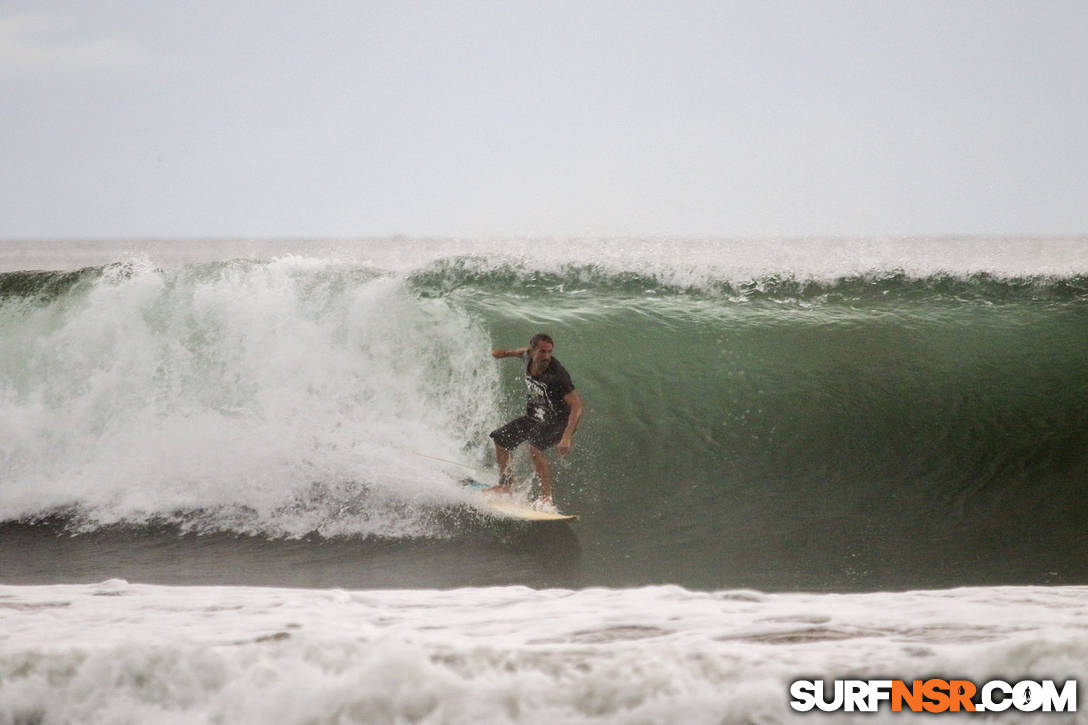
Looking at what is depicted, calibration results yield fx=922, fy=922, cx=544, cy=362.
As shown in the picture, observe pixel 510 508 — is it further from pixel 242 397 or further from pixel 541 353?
pixel 242 397

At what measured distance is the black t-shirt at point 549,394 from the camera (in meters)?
5.89

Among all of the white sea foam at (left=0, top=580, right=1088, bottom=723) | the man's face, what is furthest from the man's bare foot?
the white sea foam at (left=0, top=580, right=1088, bottom=723)

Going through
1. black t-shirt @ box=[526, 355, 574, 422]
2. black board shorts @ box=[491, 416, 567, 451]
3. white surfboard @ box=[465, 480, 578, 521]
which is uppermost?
black t-shirt @ box=[526, 355, 574, 422]

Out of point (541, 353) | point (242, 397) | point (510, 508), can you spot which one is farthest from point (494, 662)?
point (242, 397)

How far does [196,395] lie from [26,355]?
6.16 feet

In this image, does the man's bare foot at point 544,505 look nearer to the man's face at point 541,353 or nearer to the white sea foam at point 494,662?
the man's face at point 541,353

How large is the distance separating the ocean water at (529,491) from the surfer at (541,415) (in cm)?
22

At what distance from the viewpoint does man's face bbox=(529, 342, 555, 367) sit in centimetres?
594

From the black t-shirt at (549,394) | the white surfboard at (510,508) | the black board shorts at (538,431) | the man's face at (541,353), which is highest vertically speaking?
the man's face at (541,353)

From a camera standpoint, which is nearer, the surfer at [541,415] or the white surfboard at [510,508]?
the white surfboard at [510,508]

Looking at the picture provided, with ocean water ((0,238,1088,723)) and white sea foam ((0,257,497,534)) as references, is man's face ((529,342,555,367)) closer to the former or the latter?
ocean water ((0,238,1088,723))

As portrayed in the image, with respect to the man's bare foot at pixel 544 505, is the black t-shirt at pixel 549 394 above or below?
above

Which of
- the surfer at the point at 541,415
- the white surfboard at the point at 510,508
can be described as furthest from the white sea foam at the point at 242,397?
the surfer at the point at 541,415

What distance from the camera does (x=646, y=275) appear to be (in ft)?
30.5
